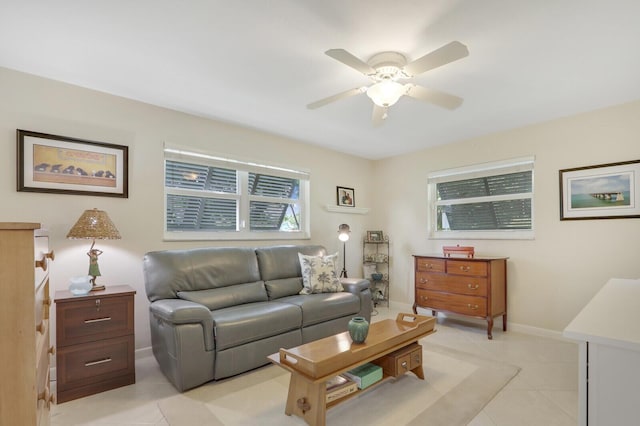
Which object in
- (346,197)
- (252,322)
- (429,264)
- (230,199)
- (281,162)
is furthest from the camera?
(346,197)

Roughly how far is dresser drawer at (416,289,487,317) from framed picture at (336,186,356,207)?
166cm

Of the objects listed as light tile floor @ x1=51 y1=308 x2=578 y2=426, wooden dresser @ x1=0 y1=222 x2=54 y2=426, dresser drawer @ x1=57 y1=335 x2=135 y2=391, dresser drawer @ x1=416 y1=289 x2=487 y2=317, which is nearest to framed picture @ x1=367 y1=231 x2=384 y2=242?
dresser drawer @ x1=416 y1=289 x2=487 y2=317

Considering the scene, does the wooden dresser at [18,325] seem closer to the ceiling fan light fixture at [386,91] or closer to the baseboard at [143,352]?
the ceiling fan light fixture at [386,91]

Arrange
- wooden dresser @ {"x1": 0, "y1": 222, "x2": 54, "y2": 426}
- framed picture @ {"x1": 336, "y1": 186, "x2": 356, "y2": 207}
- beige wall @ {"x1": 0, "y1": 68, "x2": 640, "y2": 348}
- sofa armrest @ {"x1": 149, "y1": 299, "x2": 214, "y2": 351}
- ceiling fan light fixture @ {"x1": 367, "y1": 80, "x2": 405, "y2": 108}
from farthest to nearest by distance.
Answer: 1. framed picture @ {"x1": 336, "y1": 186, "x2": 356, "y2": 207}
2. beige wall @ {"x1": 0, "y1": 68, "x2": 640, "y2": 348}
3. sofa armrest @ {"x1": 149, "y1": 299, "x2": 214, "y2": 351}
4. ceiling fan light fixture @ {"x1": 367, "y1": 80, "x2": 405, "y2": 108}
5. wooden dresser @ {"x1": 0, "y1": 222, "x2": 54, "y2": 426}

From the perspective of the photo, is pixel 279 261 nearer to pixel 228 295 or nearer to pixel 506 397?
pixel 228 295

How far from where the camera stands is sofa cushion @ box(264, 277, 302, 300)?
11.0 ft

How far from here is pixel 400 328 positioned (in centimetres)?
243

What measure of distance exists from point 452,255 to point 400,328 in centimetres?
191

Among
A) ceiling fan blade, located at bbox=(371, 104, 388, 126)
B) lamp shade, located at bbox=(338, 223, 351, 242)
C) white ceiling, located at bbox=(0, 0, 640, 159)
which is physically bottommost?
lamp shade, located at bbox=(338, 223, 351, 242)

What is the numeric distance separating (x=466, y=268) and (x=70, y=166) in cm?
403

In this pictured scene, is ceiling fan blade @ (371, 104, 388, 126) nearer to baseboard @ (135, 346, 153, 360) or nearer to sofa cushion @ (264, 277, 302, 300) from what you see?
sofa cushion @ (264, 277, 302, 300)

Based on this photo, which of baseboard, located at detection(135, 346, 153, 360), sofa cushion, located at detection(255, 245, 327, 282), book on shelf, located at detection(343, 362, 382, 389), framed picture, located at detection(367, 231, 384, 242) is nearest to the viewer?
book on shelf, located at detection(343, 362, 382, 389)

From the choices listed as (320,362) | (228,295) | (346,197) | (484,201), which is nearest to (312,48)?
(320,362)

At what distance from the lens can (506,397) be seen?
2.23 metres
